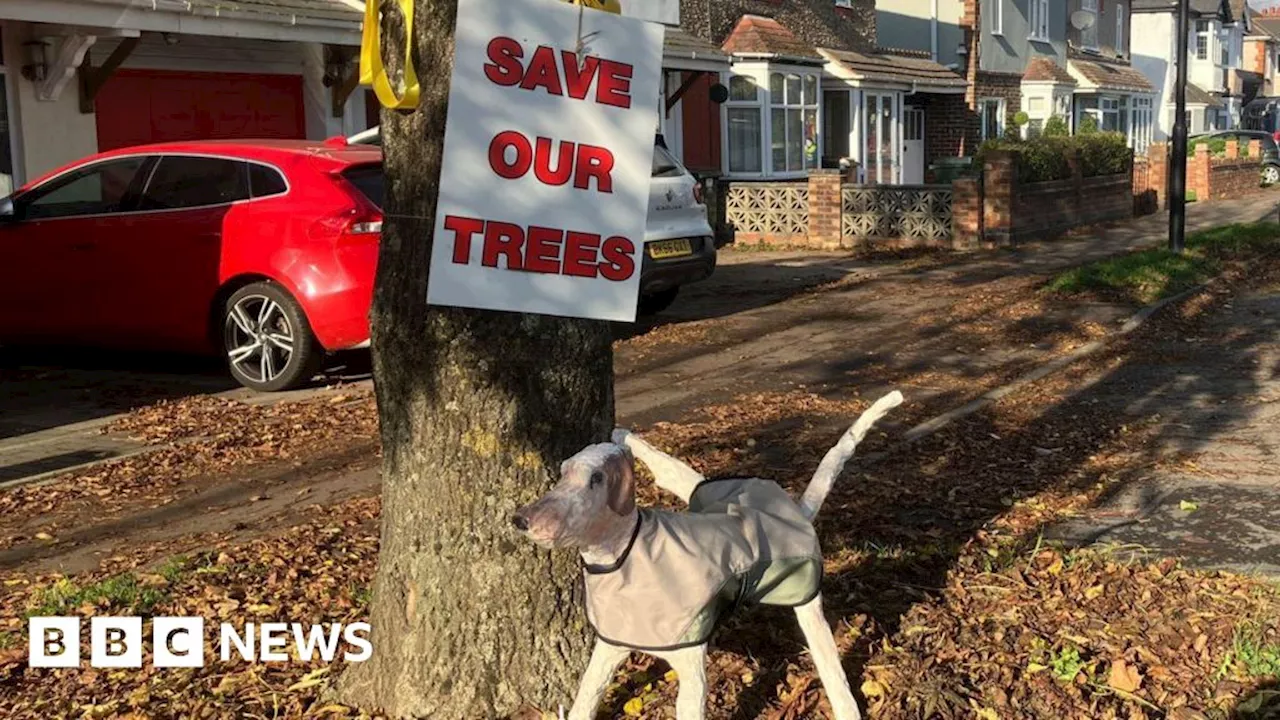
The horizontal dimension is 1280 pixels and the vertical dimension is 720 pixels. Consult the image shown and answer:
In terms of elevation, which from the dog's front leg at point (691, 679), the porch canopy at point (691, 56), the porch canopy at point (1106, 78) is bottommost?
the dog's front leg at point (691, 679)

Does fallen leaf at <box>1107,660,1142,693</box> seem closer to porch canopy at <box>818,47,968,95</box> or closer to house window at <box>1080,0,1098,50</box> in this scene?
porch canopy at <box>818,47,968,95</box>

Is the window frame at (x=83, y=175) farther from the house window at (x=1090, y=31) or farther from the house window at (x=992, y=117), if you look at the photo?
the house window at (x=1090, y=31)

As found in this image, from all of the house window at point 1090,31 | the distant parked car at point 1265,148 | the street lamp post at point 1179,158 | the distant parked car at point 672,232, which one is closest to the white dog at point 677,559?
the distant parked car at point 672,232

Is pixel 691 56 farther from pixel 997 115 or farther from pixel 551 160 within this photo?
pixel 997 115

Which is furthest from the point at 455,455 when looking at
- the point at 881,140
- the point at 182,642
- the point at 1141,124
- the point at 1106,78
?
the point at 1141,124

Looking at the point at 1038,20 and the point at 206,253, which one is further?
the point at 1038,20

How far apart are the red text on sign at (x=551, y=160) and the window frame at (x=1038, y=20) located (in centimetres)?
3716

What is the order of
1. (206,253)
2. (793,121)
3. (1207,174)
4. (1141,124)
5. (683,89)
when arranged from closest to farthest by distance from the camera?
1. (206,253)
2. (683,89)
3. (793,121)
4. (1207,174)
5. (1141,124)

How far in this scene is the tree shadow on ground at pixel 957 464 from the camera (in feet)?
14.9

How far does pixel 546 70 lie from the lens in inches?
142

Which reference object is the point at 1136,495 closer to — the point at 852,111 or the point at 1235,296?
the point at 1235,296

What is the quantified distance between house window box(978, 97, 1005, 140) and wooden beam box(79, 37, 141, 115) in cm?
2623

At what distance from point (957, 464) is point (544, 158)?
3807mm

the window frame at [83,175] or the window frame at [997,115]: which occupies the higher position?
the window frame at [997,115]
